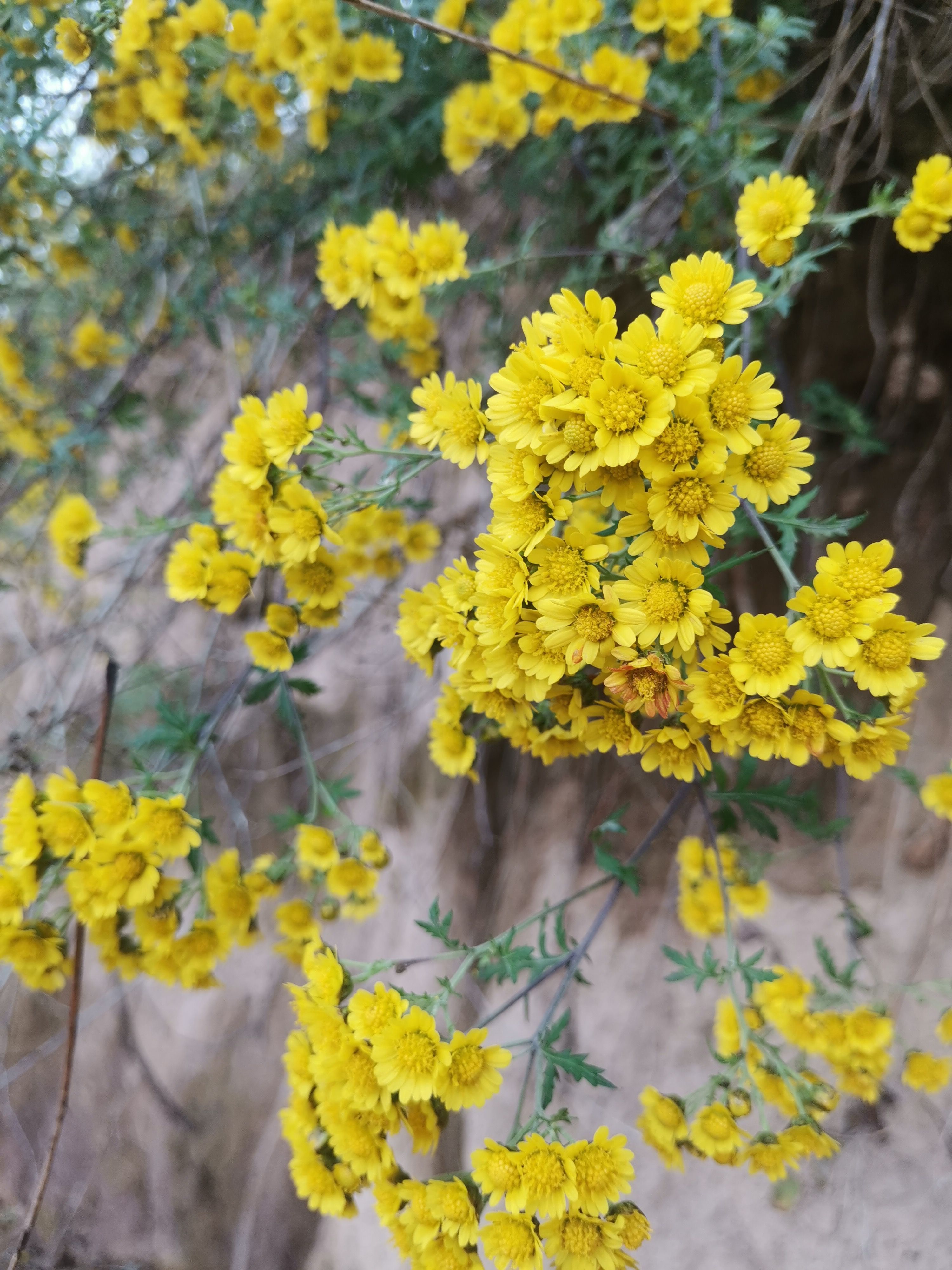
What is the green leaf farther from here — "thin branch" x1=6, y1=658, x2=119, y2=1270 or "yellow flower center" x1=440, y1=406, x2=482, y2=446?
"thin branch" x1=6, y1=658, x2=119, y2=1270

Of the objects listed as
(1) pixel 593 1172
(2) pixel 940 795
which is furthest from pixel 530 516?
(2) pixel 940 795

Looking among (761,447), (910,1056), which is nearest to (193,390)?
(761,447)

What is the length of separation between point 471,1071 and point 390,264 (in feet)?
4.76

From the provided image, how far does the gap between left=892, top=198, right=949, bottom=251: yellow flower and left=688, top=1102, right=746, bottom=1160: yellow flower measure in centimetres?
144

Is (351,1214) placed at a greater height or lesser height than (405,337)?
lesser

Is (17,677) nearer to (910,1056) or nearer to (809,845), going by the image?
(809,845)

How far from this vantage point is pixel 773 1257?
1.61 meters

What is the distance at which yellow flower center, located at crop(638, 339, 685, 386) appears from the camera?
88cm

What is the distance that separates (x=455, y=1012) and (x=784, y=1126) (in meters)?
0.85

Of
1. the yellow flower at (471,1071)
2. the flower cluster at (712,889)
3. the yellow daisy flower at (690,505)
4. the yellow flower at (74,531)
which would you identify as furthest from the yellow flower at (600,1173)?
the yellow flower at (74,531)

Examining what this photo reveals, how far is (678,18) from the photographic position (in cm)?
148

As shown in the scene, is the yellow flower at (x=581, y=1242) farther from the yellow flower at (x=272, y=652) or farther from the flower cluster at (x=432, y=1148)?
the yellow flower at (x=272, y=652)

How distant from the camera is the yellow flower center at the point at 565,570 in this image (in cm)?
97

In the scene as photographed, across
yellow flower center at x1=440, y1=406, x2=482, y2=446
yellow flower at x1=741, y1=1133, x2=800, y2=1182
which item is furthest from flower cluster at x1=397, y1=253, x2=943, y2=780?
yellow flower at x1=741, y1=1133, x2=800, y2=1182
